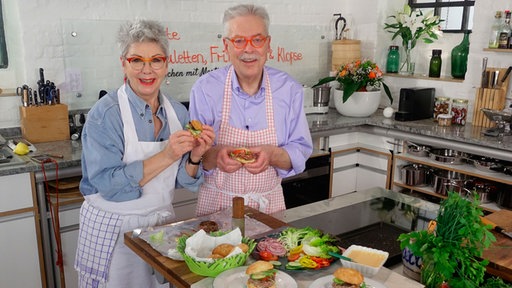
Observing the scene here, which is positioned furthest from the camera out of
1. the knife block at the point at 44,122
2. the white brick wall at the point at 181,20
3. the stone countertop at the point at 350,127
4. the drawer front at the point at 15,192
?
the white brick wall at the point at 181,20

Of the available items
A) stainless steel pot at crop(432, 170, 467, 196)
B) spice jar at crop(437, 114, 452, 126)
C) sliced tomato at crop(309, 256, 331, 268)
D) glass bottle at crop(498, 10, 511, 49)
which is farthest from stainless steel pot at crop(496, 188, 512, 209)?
sliced tomato at crop(309, 256, 331, 268)

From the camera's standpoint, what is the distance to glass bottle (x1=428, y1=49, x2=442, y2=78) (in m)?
4.18

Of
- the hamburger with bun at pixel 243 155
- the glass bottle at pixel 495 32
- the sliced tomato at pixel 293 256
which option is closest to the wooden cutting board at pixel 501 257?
the sliced tomato at pixel 293 256

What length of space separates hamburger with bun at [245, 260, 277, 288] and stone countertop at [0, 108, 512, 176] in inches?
68.1

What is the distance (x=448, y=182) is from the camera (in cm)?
354

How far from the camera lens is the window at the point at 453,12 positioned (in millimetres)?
4266

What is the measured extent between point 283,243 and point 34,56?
7.88ft

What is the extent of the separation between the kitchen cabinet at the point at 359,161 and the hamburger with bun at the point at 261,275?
2771mm

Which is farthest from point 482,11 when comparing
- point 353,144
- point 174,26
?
point 174,26

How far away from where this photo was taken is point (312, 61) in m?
4.71

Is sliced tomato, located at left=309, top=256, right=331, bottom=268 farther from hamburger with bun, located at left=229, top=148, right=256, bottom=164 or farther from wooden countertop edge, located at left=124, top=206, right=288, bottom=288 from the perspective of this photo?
hamburger with bun, located at left=229, top=148, right=256, bottom=164

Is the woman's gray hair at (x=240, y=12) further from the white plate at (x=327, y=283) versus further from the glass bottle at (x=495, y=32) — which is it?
the glass bottle at (x=495, y=32)

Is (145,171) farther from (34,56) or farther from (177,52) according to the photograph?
(177,52)

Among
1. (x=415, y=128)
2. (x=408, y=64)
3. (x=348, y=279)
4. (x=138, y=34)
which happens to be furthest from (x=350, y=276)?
(x=408, y=64)
